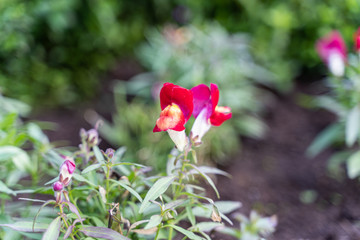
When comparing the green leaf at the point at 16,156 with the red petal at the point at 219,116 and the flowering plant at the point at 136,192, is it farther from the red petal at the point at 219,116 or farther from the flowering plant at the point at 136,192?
the red petal at the point at 219,116

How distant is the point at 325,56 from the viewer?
2.46 m

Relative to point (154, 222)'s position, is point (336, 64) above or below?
above

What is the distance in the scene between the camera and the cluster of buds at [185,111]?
132cm

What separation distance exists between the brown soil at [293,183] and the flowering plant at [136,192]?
598mm

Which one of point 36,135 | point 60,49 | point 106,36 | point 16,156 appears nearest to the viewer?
point 16,156

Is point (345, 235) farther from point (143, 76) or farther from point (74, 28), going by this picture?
point (74, 28)

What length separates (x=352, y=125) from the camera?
2186mm

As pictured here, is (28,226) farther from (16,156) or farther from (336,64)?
(336,64)

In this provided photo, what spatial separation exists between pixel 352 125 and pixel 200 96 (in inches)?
43.5

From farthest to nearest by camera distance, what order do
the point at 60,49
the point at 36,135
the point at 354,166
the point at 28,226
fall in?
1. the point at 60,49
2. the point at 354,166
3. the point at 36,135
4. the point at 28,226

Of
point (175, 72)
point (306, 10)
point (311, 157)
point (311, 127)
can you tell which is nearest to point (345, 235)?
point (311, 157)

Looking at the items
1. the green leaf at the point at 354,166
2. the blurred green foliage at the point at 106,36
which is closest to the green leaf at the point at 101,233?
the green leaf at the point at 354,166

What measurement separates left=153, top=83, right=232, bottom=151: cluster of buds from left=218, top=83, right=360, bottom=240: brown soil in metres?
0.87

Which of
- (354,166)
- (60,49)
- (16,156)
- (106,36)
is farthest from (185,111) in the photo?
(106,36)
